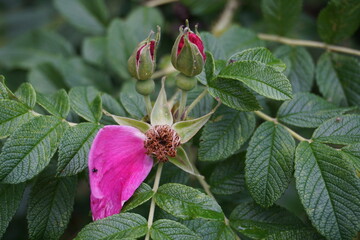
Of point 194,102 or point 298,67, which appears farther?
point 298,67

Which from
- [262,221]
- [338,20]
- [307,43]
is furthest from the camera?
[307,43]

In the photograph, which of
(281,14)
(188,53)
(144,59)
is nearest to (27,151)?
(144,59)

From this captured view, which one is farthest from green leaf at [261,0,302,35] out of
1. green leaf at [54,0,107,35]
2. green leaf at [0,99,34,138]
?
green leaf at [0,99,34,138]

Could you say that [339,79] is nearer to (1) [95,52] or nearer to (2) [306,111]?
(2) [306,111]

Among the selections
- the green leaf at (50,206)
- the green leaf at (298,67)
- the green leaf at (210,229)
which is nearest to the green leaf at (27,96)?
the green leaf at (50,206)

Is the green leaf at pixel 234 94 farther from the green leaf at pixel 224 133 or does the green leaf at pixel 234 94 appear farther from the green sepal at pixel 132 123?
the green sepal at pixel 132 123

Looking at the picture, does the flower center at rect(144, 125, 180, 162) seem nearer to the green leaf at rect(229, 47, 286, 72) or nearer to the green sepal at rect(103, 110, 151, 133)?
the green sepal at rect(103, 110, 151, 133)
